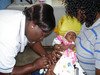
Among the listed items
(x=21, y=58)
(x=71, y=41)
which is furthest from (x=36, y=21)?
(x=21, y=58)

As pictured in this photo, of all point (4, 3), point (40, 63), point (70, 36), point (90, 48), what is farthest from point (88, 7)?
point (4, 3)

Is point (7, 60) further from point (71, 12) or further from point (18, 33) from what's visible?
point (71, 12)

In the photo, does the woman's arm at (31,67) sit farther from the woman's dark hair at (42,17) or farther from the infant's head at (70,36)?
the infant's head at (70,36)

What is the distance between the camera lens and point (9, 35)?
1.49 metres

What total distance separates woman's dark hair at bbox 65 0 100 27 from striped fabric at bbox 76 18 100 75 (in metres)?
0.05

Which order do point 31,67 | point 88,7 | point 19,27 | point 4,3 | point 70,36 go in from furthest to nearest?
point 4,3
point 70,36
point 31,67
point 19,27
point 88,7

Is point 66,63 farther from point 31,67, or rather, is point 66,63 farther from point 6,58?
point 6,58

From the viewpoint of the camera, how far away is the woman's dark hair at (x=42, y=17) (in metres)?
1.51

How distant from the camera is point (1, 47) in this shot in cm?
150

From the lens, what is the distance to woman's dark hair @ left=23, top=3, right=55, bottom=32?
4.94ft

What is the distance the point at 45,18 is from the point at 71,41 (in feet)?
3.36

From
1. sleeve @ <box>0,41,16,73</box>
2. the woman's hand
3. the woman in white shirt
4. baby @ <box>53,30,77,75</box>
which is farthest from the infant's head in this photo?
sleeve @ <box>0,41,16,73</box>

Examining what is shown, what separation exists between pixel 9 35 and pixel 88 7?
0.58 metres

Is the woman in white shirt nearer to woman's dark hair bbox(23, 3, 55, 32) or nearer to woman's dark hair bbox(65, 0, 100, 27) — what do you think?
woman's dark hair bbox(23, 3, 55, 32)
